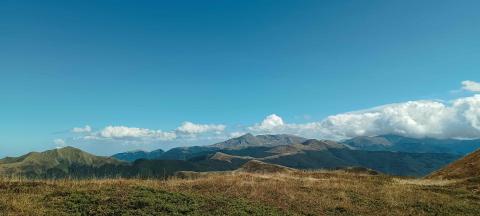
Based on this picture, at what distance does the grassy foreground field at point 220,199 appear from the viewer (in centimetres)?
2106

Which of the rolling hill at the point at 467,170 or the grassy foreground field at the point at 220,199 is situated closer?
the grassy foreground field at the point at 220,199

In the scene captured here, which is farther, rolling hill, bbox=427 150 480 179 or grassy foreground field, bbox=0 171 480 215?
rolling hill, bbox=427 150 480 179

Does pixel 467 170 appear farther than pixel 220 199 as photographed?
Yes

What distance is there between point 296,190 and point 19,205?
19270 millimetres

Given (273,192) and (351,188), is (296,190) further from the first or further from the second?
(351,188)

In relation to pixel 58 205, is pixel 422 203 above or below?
below

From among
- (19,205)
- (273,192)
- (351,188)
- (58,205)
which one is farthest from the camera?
(351,188)

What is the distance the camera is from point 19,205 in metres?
19.6

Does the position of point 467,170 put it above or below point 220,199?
below

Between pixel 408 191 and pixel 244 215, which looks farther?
pixel 408 191

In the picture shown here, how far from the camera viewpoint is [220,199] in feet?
81.5

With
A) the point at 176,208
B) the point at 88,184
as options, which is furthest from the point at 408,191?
the point at 88,184

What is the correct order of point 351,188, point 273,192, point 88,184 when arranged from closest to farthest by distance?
point 88,184, point 273,192, point 351,188

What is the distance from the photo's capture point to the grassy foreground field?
829 inches
